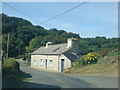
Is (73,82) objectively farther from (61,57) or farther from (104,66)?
(61,57)

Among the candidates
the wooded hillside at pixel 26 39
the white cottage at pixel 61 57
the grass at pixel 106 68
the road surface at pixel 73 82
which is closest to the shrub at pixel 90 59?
the grass at pixel 106 68

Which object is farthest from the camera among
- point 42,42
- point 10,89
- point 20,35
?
point 20,35

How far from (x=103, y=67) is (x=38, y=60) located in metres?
22.7

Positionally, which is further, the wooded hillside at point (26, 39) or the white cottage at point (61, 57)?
the wooded hillside at point (26, 39)

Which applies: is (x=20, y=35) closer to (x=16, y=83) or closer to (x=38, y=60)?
(x=38, y=60)

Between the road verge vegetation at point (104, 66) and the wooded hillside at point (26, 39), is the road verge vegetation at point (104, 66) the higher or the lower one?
the lower one

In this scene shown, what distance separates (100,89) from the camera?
39.2ft

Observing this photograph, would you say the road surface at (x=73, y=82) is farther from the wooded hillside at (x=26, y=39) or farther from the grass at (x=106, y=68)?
the wooded hillside at (x=26, y=39)

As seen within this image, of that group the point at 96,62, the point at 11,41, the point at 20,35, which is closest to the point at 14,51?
the point at 11,41

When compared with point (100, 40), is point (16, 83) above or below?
below

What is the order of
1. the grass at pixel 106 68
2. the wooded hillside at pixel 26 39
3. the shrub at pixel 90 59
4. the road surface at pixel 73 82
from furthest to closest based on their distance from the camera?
1. the wooded hillside at pixel 26 39
2. the shrub at pixel 90 59
3. the grass at pixel 106 68
4. the road surface at pixel 73 82

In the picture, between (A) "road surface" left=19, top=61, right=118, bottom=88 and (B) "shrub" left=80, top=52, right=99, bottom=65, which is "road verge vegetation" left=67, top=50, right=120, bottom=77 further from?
(A) "road surface" left=19, top=61, right=118, bottom=88

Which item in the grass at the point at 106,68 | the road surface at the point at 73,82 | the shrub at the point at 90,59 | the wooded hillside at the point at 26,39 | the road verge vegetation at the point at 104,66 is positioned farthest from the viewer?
the wooded hillside at the point at 26,39

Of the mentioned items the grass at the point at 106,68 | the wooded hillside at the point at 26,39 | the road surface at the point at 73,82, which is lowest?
the road surface at the point at 73,82
